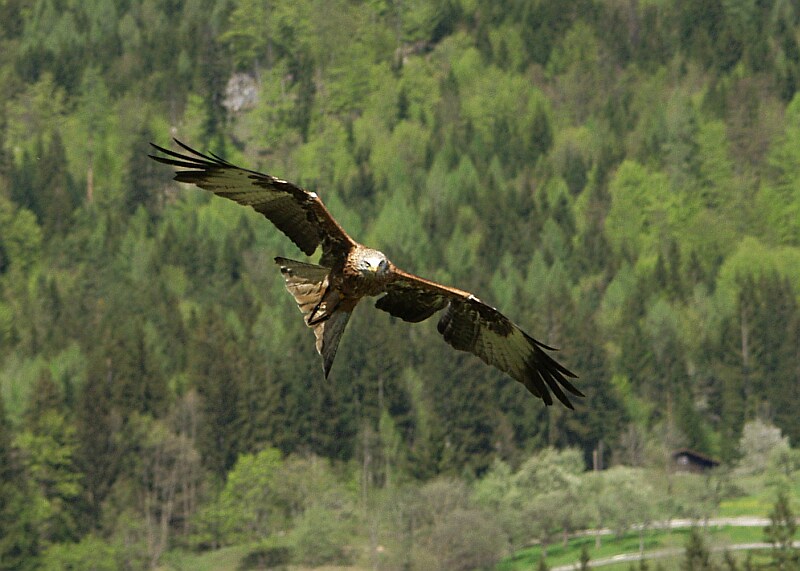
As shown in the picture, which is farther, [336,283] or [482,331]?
[482,331]

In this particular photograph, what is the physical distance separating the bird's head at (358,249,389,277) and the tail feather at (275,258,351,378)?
0.69 m

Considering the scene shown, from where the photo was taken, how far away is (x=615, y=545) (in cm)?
12606

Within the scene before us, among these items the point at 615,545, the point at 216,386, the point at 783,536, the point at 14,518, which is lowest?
the point at 783,536

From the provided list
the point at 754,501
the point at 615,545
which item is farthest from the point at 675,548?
the point at 754,501

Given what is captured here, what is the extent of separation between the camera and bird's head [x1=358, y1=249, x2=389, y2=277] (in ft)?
91.5

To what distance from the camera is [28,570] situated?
135 meters

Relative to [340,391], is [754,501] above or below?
below

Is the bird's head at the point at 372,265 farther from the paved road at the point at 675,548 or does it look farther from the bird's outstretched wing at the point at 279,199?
the paved road at the point at 675,548

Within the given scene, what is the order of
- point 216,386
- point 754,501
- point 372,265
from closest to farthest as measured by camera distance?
1. point 372,265
2. point 754,501
3. point 216,386

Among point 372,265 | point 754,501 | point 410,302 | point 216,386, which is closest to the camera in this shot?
point 372,265

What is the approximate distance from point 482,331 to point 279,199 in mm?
4096

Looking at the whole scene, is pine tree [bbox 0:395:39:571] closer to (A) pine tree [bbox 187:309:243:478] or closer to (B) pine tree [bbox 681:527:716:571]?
(A) pine tree [bbox 187:309:243:478]

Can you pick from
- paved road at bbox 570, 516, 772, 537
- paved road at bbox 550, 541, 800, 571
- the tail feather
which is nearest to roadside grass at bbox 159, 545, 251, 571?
paved road at bbox 550, 541, 800, 571

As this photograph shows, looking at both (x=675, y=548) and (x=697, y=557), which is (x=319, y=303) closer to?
(x=697, y=557)
